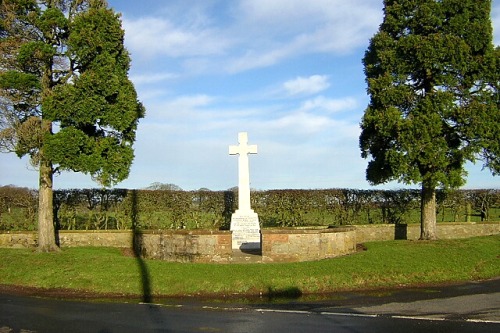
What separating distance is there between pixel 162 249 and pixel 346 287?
6.31 metres

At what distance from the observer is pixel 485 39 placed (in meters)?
18.1

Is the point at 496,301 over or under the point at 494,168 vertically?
under

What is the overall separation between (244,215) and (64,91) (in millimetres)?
8395

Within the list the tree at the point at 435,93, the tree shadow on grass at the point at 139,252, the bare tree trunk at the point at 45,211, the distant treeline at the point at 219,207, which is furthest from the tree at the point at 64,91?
the tree at the point at 435,93

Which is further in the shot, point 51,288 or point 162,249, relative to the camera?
point 162,249

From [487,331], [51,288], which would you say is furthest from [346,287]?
[51,288]

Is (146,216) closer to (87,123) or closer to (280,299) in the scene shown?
(87,123)

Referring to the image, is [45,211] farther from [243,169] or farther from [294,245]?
[294,245]

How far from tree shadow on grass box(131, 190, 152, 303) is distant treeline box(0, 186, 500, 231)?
0.06m

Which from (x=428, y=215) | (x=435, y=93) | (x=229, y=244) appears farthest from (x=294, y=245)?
(x=435, y=93)

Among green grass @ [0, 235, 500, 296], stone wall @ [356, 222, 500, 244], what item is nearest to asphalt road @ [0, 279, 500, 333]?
green grass @ [0, 235, 500, 296]

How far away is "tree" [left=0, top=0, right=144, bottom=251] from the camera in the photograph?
16.4 meters

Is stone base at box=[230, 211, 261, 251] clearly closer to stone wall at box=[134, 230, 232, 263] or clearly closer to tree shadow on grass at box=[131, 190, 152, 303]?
tree shadow on grass at box=[131, 190, 152, 303]

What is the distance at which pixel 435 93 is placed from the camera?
18.0 m
